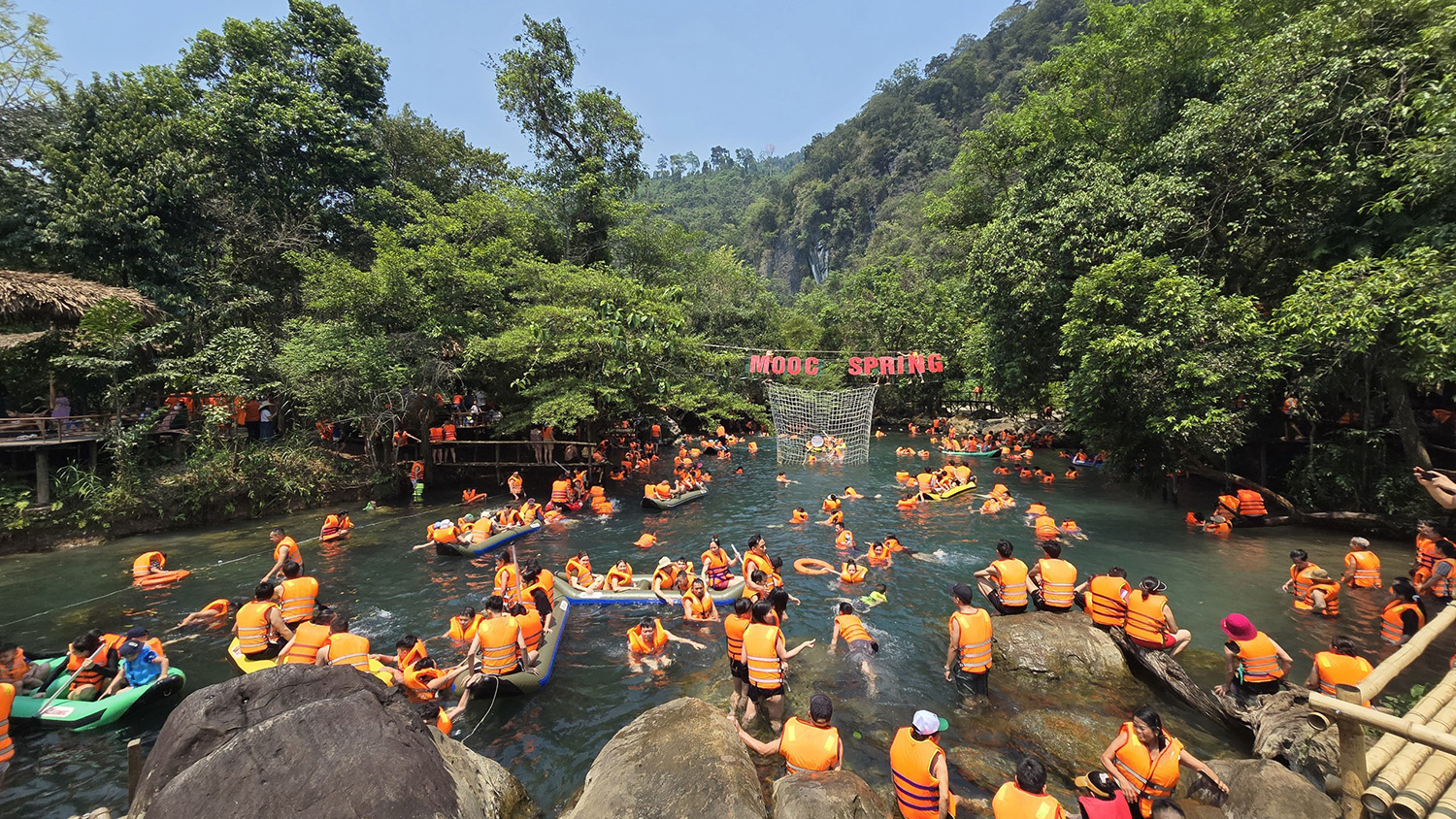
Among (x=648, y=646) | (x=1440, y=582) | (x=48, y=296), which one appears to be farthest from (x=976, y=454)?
(x=48, y=296)

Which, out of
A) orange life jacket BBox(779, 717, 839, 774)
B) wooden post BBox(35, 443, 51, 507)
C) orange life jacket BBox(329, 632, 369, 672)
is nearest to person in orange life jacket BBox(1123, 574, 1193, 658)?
orange life jacket BBox(779, 717, 839, 774)

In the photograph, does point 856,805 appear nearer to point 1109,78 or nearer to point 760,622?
point 760,622

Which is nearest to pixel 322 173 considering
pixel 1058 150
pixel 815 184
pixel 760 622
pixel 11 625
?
pixel 11 625

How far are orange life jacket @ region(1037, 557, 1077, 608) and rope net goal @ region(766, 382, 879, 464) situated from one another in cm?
1605

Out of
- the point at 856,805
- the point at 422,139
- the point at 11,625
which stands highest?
the point at 422,139

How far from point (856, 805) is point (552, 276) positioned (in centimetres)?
1845

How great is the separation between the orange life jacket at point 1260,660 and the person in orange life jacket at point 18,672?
48.9ft

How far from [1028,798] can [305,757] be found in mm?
5235

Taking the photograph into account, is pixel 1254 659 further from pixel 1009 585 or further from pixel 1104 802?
pixel 1104 802

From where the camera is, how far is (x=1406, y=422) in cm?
1198

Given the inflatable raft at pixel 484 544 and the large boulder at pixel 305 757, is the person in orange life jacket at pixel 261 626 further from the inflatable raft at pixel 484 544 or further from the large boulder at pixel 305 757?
the inflatable raft at pixel 484 544

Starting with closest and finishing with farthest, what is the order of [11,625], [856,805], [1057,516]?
[856,805] < [11,625] < [1057,516]

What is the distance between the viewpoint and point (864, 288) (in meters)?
43.6

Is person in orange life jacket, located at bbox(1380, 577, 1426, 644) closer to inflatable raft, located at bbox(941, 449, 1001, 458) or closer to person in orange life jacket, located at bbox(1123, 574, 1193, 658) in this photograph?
person in orange life jacket, located at bbox(1123, 574, 1193, 658)
